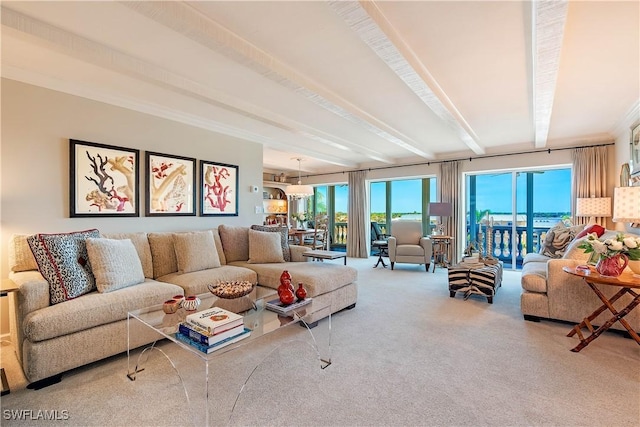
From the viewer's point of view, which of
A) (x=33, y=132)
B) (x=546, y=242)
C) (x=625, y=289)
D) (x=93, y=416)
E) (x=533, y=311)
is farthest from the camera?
(x=546, y=242)

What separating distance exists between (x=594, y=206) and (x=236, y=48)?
18.0 feet

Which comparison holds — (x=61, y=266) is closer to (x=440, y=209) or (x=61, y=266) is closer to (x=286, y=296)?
(x=286, y=296)

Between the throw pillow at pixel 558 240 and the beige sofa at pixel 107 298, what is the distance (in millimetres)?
3212

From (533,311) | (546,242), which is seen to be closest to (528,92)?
(533,311)

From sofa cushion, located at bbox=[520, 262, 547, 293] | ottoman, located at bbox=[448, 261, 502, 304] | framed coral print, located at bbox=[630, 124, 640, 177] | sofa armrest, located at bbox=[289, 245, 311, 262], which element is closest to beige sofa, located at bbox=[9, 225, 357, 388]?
sofa armrest, located at bbox=[289, 245, 311, 262]

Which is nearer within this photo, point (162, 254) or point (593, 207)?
point (162, 254)

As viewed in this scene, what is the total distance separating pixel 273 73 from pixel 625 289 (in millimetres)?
3376

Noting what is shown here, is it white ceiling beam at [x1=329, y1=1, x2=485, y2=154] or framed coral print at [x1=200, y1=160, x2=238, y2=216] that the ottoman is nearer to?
white ceiling beam at [x1=329, y1=1, x2=485, y2=154]

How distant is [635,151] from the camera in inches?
145

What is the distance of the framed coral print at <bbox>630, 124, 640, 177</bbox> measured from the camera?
3.59 meters

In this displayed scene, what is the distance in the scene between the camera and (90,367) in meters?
2.17

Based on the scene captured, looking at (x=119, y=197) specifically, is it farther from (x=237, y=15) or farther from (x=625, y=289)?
(x=625, y=289)

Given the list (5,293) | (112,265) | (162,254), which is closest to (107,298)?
(112,265)

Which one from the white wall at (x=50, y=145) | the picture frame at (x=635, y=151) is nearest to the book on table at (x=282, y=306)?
the white wall at (x=50, y=145)
